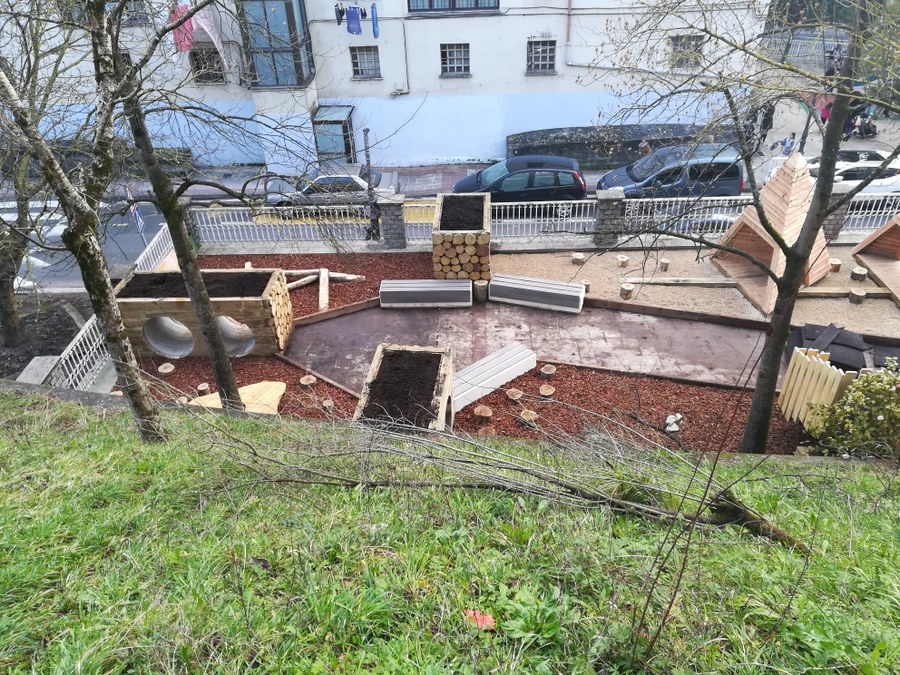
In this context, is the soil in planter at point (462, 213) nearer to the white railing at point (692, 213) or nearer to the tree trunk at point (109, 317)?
the white railing at point (692, 213)

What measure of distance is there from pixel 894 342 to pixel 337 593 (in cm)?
954

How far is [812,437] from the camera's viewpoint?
8211 mm

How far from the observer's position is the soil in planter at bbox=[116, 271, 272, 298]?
1016 cm

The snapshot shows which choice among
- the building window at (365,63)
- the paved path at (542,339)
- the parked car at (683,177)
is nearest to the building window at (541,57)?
the building window at (365,63)

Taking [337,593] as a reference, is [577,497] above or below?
below

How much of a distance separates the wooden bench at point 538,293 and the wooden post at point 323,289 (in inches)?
127

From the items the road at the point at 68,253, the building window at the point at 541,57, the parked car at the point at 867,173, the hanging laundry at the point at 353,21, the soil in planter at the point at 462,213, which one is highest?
the hanging laundry at the point at 353,21

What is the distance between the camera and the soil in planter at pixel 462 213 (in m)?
11.6

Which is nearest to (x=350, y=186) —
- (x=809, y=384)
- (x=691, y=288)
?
(x=691, y=288)

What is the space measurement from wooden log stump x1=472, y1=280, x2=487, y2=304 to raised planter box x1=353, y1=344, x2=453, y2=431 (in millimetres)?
3221

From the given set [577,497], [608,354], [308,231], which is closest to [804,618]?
[577,497]

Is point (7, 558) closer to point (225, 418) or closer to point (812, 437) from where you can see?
point (225, 418)

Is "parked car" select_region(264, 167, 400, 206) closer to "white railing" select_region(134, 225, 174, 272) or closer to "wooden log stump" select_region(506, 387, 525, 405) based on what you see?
"white railing" select_region(134, 225, 174, 272)

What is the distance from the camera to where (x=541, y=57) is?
22016mm
